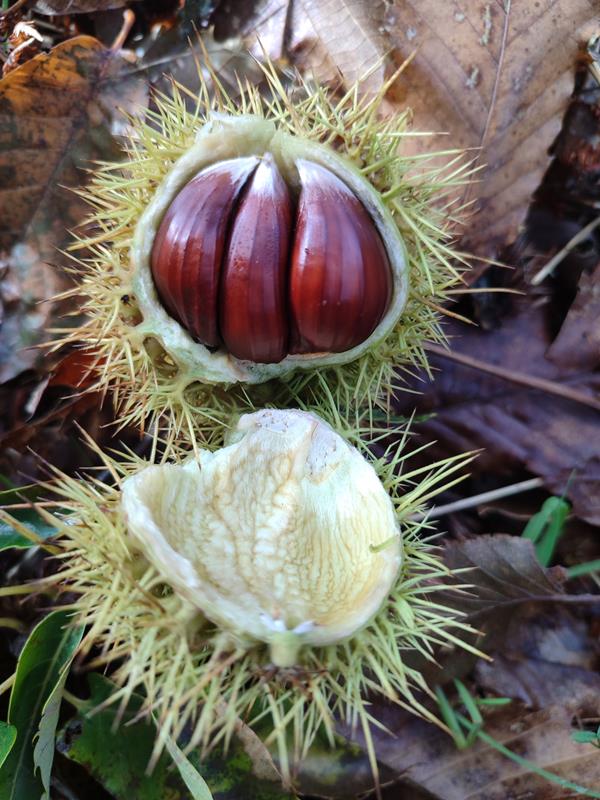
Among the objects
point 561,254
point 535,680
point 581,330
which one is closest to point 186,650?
point 535,680

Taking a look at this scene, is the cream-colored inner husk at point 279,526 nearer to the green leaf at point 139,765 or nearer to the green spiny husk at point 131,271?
the green spiny husk at point 131,271

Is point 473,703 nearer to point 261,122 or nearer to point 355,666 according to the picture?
point 355,666

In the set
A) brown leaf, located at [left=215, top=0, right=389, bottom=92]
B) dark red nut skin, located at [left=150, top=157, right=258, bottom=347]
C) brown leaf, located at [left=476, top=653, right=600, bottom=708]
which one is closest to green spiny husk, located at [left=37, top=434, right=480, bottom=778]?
dark red nut skin, located at [left=150, top=157, right=258, bottom=347]

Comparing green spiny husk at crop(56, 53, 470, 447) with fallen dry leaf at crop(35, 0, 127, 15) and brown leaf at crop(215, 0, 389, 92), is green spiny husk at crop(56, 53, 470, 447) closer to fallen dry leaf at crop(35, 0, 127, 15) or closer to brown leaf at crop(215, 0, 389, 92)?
brown leaf at crop(215, 0, 389, 92)

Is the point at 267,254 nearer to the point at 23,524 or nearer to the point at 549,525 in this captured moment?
the point at 23,524

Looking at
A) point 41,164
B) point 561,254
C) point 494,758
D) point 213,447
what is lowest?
point 494,758
